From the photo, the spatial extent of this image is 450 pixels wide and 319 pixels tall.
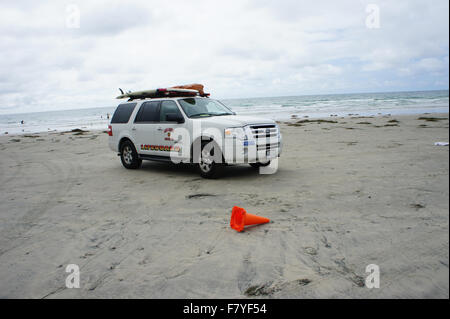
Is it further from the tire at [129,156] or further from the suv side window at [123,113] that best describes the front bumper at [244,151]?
the suv side window at [123,113]

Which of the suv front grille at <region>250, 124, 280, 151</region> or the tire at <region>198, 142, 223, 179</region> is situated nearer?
the suv front grille at <region>250, 124, 280, 151</region>

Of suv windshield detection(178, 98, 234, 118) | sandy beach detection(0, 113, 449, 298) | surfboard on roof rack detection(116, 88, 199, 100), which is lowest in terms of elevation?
sandy beach detection(0, 113, 449, 298)

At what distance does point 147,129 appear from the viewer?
846 centimetres

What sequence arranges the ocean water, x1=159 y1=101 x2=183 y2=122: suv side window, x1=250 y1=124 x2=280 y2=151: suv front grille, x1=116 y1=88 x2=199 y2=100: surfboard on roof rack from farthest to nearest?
the ocean water → x1=116 y1=88 x2=199 y2=100: surfboard on roof rack → x1=159 y1=101 x2=183 y2=122: suv side window → x1=250 y1=124 x2=280 y2=151: suv front grille

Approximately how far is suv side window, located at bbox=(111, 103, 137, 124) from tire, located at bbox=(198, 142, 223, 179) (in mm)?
2902

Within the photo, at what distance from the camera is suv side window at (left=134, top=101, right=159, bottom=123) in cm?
838

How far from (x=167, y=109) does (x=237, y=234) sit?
4704 millimetres

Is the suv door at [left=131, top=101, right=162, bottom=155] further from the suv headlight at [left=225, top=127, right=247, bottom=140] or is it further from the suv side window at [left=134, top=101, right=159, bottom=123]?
the suv headlight at [left=225, top=127, right=247, bottom=140]

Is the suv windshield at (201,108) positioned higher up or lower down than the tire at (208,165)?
higher up

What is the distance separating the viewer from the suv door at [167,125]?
7.79 metres

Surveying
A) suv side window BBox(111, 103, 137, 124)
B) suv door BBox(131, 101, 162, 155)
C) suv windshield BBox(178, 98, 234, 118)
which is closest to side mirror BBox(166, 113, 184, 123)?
suv windshield BBox(178, 98, 234, 118)

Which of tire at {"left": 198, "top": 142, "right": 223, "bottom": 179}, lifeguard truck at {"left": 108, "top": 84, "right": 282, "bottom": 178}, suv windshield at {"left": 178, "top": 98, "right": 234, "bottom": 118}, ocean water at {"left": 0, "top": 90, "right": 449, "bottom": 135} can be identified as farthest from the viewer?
ocean water at {"left": 0, "top": 90, "right": 449, "bottom": 135}

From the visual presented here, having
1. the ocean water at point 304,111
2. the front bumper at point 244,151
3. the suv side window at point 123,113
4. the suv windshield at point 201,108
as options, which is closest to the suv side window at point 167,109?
the suv windshield at point 201,108

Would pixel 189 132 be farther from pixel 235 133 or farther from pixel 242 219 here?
pixel 242 219
